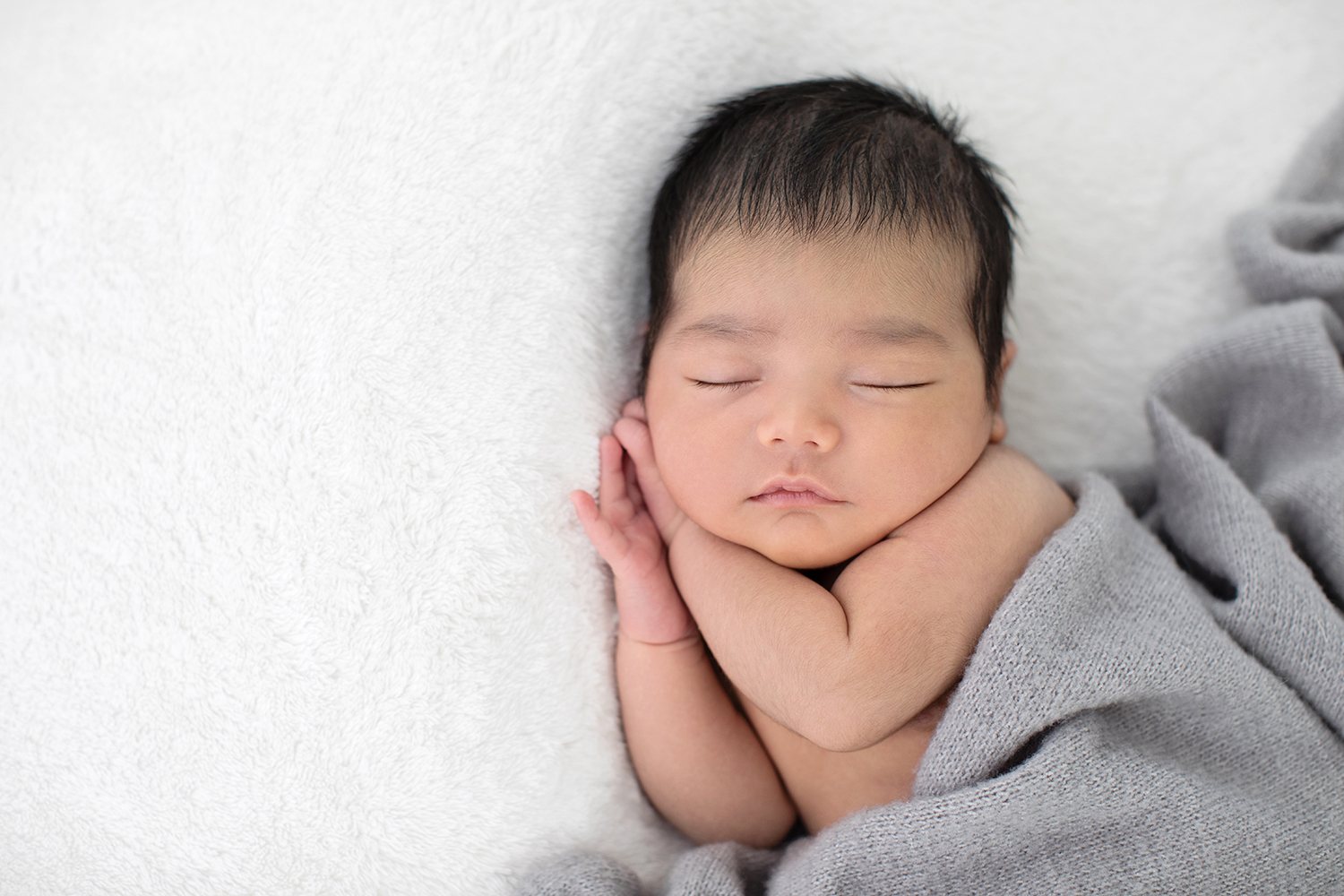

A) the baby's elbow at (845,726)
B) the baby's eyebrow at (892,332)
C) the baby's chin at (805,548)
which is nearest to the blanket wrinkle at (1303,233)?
the baby's eyebrow at (892,332)

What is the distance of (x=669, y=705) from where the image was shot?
1194 millimetres

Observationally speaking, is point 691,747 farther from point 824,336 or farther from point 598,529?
point 824,336

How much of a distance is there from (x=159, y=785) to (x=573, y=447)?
637 millimetres

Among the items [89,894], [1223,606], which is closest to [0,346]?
[89,894]

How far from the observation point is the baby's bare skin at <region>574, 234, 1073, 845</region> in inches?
40.5

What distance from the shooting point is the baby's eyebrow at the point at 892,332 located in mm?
1068

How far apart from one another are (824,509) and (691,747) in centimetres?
39

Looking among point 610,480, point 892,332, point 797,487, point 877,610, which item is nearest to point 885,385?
point 892,332

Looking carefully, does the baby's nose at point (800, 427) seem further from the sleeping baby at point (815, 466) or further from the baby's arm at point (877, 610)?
the baby's arm at point (877, 610)

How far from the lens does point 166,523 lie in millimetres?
1034

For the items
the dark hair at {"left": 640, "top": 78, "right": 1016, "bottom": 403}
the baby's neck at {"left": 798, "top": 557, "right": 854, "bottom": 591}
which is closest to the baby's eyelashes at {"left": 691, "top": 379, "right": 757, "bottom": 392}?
the dark hair at {"left": 640, "top": 78, "right": 1016, "bottom": 403}

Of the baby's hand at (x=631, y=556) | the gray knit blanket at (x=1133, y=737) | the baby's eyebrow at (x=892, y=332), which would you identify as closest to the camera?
the gray knit blanket at (x=1133, y=737)

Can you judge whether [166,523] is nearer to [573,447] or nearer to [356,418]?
[356,418]

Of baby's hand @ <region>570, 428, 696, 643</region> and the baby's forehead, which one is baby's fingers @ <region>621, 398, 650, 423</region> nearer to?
baby's hand @ <region>570, 428, 696, 643</region>
